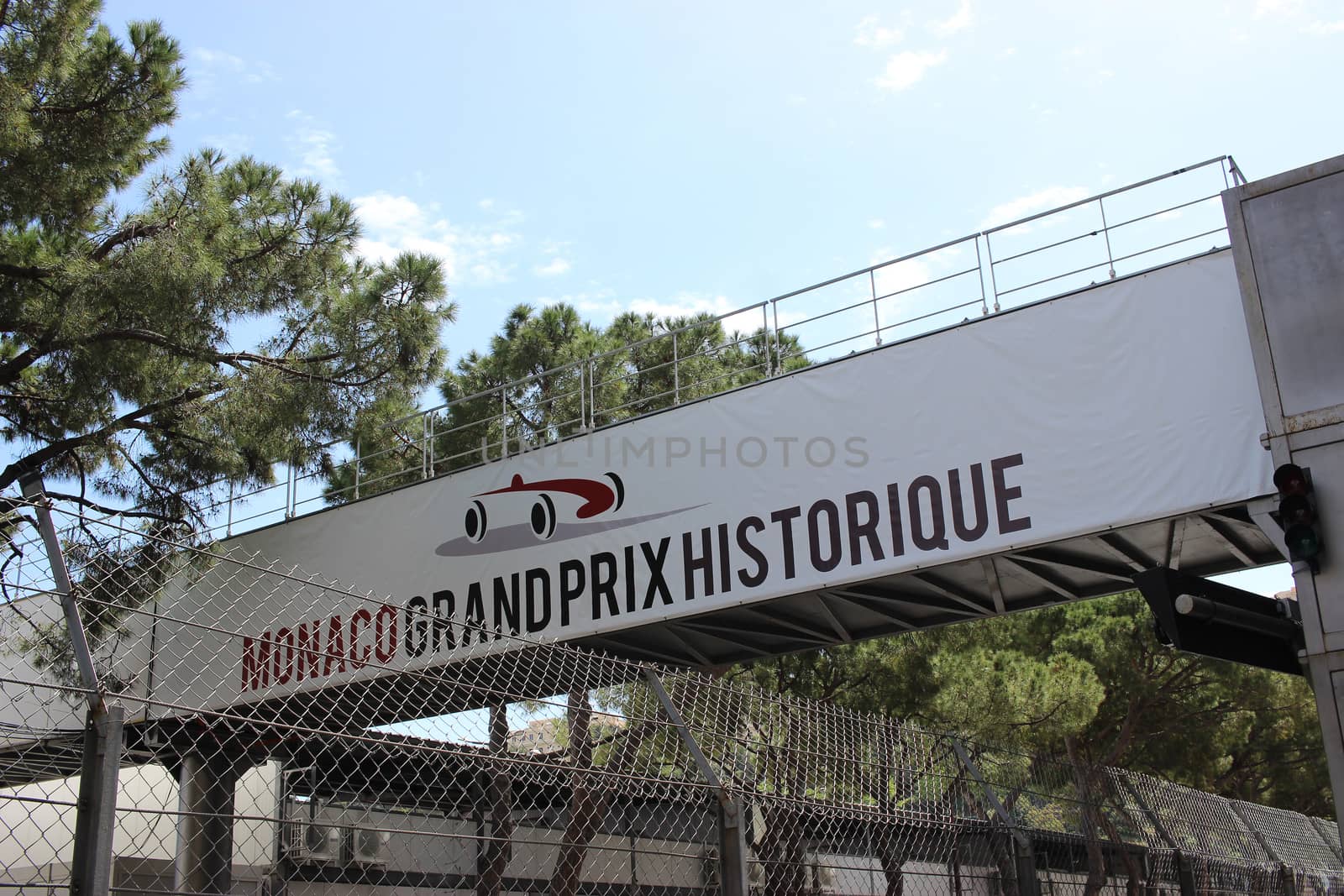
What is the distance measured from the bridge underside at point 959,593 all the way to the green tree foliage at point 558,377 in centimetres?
522

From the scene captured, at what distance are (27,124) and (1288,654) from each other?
11.0m

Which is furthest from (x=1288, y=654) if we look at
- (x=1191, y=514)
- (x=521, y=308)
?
(x=521, y=308)

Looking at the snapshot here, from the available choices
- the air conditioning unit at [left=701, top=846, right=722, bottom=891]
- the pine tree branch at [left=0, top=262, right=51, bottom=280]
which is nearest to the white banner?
the air conditioning unit at [left=701, top=846, right=722, bottom=891]

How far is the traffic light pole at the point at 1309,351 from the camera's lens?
7559 mm

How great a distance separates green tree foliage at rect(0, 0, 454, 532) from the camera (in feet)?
35.9

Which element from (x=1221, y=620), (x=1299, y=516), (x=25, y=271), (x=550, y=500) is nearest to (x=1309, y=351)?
(x=1299, y=516)

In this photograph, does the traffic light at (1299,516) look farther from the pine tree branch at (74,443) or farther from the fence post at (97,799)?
the pine tree branch at (74,443)

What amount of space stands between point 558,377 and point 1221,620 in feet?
44.7

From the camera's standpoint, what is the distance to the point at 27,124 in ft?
34.6

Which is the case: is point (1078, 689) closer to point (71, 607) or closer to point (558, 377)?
point (558, 377)

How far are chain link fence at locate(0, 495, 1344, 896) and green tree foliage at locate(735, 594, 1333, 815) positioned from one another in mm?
2978

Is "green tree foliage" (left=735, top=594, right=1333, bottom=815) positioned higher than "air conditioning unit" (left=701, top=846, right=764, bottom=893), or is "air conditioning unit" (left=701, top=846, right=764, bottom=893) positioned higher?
"green tree foliage" (left=735, top=594, right=1333, bottom=815)

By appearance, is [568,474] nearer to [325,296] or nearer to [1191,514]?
[325,296]

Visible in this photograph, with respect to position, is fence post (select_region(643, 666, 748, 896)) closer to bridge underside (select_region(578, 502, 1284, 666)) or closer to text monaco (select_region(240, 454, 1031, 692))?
text monaco (select_region(240, 454, 1031, 692))
